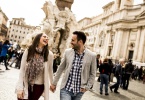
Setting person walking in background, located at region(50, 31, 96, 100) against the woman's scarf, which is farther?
person walking in background, located at region(50, 31, 96, 100)

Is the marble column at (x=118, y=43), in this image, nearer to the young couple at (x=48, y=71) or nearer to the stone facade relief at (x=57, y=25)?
the stone facade relief at (x=57, y=25)

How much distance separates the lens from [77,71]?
12.2 ft

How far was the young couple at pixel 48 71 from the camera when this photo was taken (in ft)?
11.4

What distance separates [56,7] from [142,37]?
22683 mm

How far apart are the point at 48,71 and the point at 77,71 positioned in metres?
0.45

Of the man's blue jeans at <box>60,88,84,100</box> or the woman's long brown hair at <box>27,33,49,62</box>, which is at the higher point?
the woman's long brown hair at <box>27,33,49,62</box>

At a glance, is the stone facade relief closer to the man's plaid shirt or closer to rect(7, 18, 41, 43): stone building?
the man's plaid shirt

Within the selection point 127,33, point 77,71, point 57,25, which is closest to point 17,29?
point 127,33

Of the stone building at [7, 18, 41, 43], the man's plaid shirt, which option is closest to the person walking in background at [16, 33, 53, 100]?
the man's plaid shirt

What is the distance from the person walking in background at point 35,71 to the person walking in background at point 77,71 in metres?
0.30

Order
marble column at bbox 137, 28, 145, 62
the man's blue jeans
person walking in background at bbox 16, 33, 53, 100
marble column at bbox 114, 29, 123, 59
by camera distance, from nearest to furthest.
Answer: person walking in background at bbox 16, 33, 53, 100 < the man's blue jeans < marble column at bbox 137, 28, 145, 62 < marble column at bbox 114, 29, 123, 59

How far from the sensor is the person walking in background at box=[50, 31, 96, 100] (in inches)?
144

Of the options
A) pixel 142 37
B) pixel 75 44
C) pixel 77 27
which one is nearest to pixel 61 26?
pixel 77 27

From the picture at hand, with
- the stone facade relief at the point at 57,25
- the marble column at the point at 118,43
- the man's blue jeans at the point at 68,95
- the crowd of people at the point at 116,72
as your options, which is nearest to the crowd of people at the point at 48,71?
the man's blue jeans at the point at 68,95
